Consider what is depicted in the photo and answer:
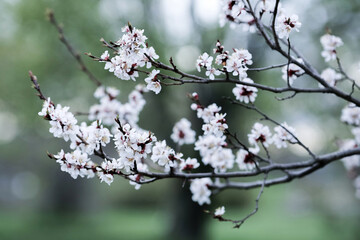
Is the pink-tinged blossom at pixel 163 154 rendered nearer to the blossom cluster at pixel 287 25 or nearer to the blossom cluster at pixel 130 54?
the blossom cluster at pixel 130 54

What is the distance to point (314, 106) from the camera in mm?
8859

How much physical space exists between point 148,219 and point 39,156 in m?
6.50

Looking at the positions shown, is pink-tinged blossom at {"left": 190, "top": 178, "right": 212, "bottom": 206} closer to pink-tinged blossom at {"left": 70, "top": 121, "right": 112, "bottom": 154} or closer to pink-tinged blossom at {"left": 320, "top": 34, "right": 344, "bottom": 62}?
pink-tinged blossom at {"left": 70, "top": 121, "right": 112, "bottom": 154}

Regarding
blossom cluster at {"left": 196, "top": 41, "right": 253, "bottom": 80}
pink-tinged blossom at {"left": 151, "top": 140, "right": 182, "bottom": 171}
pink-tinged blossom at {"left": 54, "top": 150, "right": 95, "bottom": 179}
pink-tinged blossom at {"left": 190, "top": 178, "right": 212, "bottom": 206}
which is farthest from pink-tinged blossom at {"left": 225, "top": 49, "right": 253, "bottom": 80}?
pink-tinged blossom at {"left": 190, "top": 178, "right": 212, "bottom": 206}

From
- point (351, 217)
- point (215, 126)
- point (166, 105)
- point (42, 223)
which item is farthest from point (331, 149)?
point (42, 223)

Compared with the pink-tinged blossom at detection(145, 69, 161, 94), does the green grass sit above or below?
above

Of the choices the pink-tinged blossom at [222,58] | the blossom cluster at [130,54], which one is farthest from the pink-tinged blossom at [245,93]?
the blossom cluster at [130,54]

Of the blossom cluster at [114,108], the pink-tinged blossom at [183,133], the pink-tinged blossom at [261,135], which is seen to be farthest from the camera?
the blossom cluster at [114,108]

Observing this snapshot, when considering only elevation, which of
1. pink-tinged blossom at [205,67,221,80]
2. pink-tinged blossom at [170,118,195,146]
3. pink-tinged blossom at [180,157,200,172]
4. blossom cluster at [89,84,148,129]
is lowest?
pink-tinged blossom at [180,157,200,172]

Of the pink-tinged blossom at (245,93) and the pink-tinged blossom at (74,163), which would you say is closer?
the pink-tinged blossom at (74,163)

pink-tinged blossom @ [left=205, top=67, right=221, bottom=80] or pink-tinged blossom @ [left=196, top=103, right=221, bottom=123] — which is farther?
pink-tinged blossom @ [left=196, top=103, right=221, bottom=123]

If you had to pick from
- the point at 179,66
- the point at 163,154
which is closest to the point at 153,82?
the point at 163,154

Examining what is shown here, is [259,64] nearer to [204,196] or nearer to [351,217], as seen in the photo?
[351,217]

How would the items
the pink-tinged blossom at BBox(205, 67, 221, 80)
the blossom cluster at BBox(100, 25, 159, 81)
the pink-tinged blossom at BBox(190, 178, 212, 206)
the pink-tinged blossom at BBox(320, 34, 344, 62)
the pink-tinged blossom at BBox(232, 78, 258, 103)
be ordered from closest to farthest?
1. the blossom cluster at BBox(100, 25, 159, 81)
2. the pink-tinged blossom at BBox(205, 67, 221, 80)
3. the pink-tinged blossom at BBox(232, 78, 258, 103)
4. the pink-tinged blossom at BBox(320, 34, 344, 62)
5. the pink-tinged blossom at BBox(190, 178, 212, 206)
